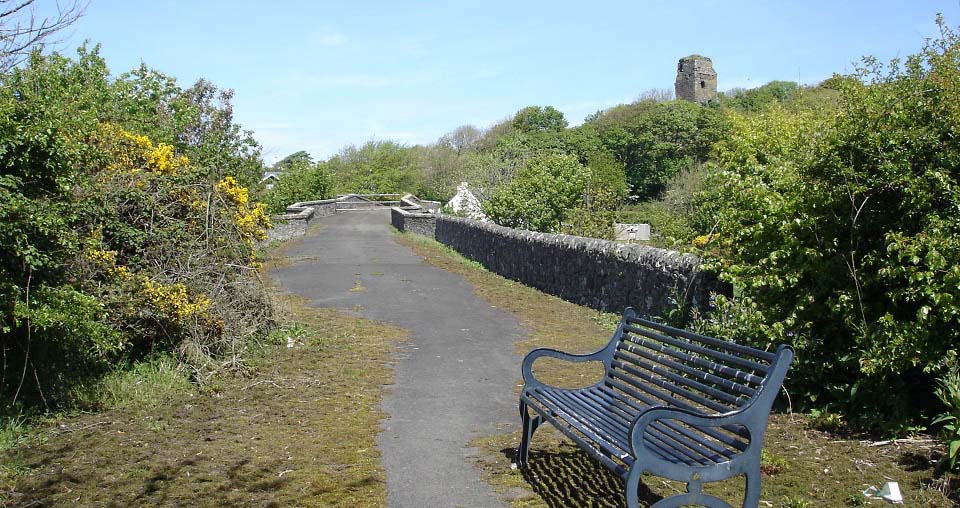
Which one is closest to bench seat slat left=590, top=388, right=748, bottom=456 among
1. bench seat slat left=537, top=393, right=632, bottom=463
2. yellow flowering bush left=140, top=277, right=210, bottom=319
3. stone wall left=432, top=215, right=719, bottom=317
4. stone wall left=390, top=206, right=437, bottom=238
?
bench seat slat left=537, top=393, right=632, bottom=463

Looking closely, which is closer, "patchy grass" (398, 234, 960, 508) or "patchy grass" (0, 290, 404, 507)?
"patchy grass" (398, 234, 960, 508)

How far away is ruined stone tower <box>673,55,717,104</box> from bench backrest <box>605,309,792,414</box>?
419 feet

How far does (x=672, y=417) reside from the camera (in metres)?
3.99

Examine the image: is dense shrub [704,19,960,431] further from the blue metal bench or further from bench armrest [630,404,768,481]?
bench armrest [630,404,768,481]

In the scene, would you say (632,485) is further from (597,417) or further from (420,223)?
(420,223)

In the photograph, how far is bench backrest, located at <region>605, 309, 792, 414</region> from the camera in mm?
4465

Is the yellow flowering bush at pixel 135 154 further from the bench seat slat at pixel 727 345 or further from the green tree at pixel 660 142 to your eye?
the green tree at pixel 660 142

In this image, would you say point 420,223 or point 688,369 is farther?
point 420,223

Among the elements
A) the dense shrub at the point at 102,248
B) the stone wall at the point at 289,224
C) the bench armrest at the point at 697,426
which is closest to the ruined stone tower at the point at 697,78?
the stone wall at the point at 289,224

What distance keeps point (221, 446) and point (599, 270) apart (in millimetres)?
8547

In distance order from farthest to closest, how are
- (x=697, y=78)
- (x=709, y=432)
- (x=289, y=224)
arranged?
1. (x=697, y=78)
2. (x=289, y=224)
3. (x=709, y=432)

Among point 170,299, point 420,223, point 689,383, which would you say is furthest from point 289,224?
point 689,383

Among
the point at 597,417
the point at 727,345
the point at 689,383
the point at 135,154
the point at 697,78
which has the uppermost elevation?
A: the point at 697,78

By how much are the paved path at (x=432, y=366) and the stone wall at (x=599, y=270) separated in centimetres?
153
